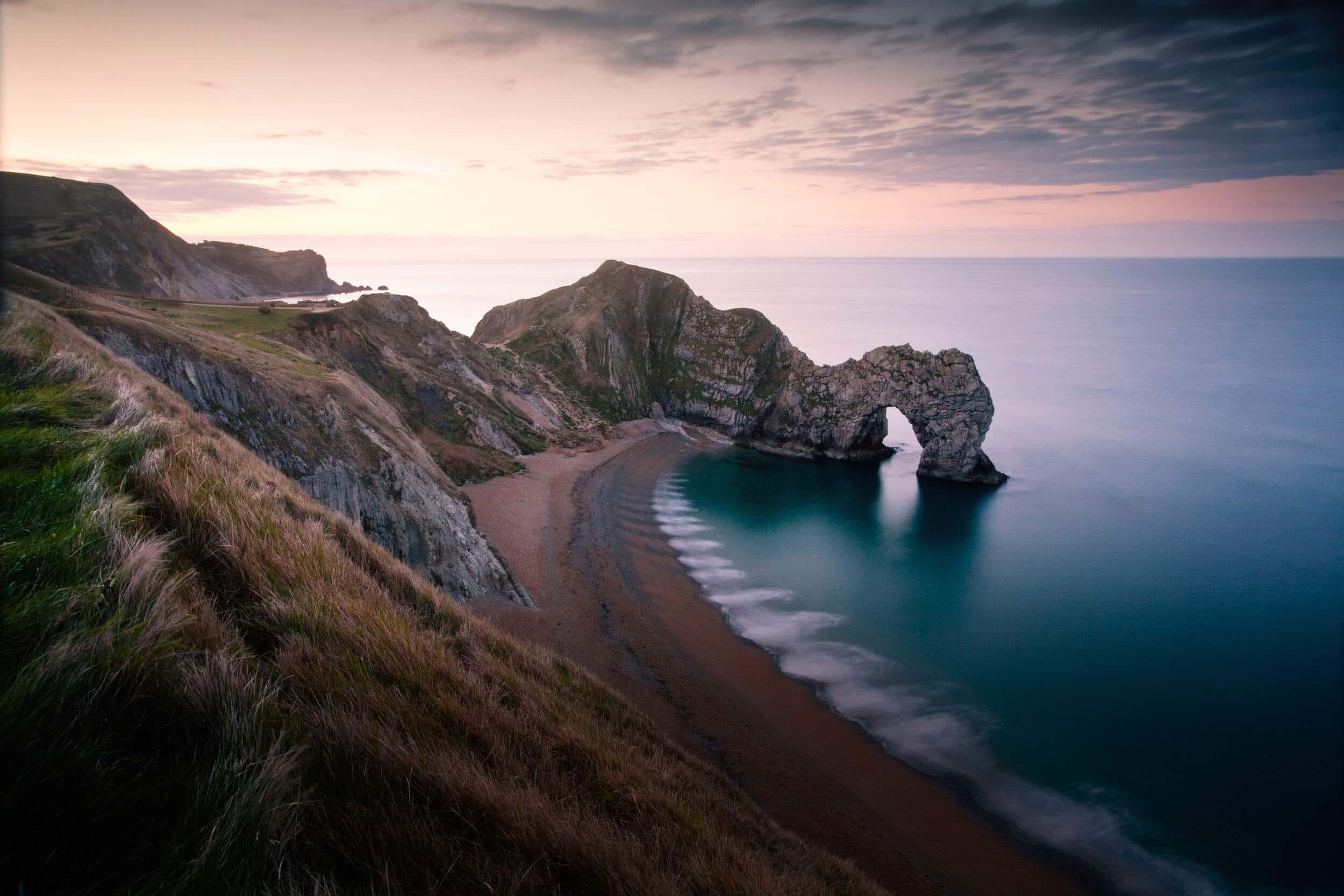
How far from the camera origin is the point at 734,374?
2452 inches

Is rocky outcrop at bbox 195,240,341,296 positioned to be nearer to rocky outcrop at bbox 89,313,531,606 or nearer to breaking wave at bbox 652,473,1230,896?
rocky outcrop at bbox 89,313,531,606

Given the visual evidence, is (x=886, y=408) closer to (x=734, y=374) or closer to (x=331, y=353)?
(x=734, y=374)

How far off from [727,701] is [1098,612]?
2099 cm

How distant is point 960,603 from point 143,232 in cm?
8615

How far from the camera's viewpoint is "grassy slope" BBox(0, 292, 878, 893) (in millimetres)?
2111

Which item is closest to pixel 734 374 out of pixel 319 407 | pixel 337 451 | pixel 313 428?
pixel 319 407

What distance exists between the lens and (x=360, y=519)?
67.4ft

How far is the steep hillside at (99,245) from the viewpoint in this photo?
162ft

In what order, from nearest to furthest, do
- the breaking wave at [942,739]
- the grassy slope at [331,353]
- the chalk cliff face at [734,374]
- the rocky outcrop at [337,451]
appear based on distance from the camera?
the breaking wave at [942,739]
the rocky outcrop at [337,451]
the grassy slope at [331,353]
the chalk cliff face at [734,374]

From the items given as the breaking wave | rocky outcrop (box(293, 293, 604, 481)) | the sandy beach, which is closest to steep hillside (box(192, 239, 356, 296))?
rocky outcrop (box(293, 293, 604, 481))

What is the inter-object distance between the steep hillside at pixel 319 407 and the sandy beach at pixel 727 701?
119 inches

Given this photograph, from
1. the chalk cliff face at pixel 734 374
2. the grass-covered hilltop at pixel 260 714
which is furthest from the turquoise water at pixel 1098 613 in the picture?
the grass-covered hilltop at pixel 260 714

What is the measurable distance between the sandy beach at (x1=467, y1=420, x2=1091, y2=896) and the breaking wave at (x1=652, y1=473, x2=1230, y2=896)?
0.91m

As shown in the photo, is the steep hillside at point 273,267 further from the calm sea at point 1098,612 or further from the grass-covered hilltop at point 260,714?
the grass-covered hilltop at point 260,714
